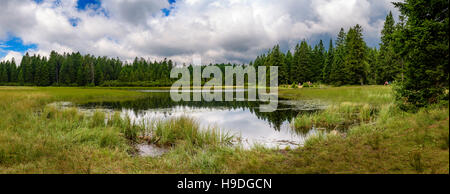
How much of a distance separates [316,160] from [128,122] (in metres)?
10.7

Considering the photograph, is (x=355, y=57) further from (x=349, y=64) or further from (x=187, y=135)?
(x=187, y=135)

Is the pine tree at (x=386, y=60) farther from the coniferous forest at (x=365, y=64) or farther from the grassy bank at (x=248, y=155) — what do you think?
the grassy bank at (x=248, y=155)

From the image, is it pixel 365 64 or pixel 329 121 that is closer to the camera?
pixel 329 121

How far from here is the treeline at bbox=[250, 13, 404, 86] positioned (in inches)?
1935

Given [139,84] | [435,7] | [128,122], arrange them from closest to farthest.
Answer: [435,7], [128,122], [139,84]

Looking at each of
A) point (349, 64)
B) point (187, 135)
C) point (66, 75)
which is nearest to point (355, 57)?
point (349, 64)

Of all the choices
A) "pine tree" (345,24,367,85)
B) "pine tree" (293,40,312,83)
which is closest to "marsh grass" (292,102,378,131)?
"pine tree" (345,24,367,85)

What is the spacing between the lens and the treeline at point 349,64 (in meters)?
49.2

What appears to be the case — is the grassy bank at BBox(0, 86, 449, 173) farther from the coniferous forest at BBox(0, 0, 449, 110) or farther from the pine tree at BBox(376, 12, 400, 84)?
the pine tree at BBox(376, 12, 400, 84)

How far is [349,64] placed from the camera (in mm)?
50594

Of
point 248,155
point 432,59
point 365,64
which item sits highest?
point 365,64
